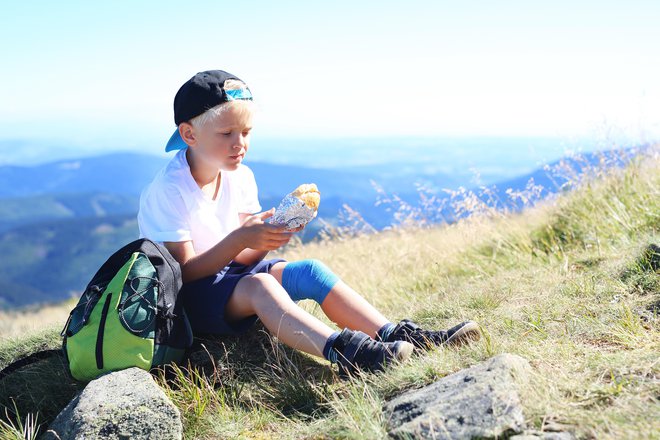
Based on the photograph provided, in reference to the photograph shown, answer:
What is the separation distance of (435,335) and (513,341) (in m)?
0.37

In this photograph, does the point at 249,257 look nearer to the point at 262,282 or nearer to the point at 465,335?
the point at 262,282

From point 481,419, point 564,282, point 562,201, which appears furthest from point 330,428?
point 562,201

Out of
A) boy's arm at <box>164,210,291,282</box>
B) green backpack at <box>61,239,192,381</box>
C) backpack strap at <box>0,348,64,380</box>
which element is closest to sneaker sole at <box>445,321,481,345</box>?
boy's arm at <box>164,210,291,282</box>

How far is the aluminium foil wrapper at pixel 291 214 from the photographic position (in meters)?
3.06

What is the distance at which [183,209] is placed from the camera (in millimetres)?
3178

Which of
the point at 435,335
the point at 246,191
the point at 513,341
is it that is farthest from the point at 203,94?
the point at 513,341

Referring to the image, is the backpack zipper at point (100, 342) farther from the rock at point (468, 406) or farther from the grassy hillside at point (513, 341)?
the rock at point (468, 406)

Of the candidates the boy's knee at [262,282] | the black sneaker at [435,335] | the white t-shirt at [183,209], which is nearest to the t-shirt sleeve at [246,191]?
the white t-shirt at [183,209]

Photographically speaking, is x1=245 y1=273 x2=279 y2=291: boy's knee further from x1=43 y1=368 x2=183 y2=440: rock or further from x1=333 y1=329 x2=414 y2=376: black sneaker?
x1=43 y1=368 x2=183 y2=440: rock

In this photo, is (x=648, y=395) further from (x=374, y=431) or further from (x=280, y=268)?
(x=280, y=268)

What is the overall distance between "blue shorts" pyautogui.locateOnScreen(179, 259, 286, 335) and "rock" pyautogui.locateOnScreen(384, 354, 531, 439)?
1124 millimetres

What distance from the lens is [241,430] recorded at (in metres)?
2.67

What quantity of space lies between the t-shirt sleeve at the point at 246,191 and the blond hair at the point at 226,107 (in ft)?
1.72

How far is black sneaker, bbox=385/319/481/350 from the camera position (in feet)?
9.11
